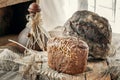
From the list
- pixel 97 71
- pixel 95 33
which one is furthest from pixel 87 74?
pixel 95 33

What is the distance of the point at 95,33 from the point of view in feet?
3.26

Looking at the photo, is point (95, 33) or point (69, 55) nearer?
point (69, 55)

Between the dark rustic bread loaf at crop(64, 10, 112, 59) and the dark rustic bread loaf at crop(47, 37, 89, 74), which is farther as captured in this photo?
the dark rustic bread loaf at crop(64, 10, 112, 59)

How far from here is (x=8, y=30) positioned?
184 centimetres

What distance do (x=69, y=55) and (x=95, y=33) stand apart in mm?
162

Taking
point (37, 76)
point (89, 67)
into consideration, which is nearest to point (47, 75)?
point (37, 76)

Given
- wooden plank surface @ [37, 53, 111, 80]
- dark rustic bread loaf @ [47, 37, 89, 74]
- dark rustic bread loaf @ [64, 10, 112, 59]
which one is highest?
dark rustic bread loaf @ [64, 10, 112, 59]

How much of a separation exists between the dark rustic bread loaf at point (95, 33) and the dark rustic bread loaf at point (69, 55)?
0.10m

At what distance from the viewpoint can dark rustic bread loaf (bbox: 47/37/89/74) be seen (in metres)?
0.88

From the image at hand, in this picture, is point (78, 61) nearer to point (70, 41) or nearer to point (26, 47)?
point (70, 41)

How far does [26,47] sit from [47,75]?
0.75 feet

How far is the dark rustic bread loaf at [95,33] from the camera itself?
0.99 metres

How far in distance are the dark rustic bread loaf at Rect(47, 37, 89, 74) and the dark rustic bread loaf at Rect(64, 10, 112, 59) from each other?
0.32 ft

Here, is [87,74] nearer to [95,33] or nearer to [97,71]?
[97,71]
